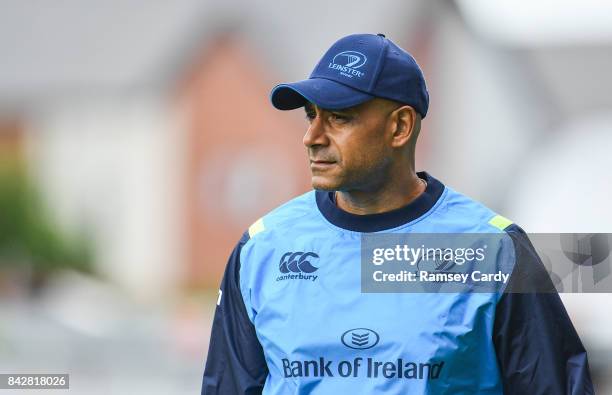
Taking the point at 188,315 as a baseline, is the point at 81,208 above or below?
above

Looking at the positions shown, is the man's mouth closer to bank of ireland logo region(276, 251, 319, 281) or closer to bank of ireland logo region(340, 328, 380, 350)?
bank of ireland logo region(276, 251, 319, 281)

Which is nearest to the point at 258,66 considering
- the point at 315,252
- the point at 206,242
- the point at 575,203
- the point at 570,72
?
the point at 206,242

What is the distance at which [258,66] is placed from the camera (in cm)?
3011

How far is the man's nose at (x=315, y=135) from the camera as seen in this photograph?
3.30 m

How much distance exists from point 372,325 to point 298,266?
0.26 meters

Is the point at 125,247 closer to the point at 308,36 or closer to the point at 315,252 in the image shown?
the point at 308,36

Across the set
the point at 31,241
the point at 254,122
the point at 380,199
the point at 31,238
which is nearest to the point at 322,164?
the point at 380,199

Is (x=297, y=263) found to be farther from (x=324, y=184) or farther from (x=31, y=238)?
(x=31, y=238)

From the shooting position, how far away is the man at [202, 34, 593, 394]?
126 inches

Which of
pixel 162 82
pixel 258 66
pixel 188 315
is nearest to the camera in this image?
pixel 188 315

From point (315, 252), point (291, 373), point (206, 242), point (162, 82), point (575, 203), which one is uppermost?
point (162, 82)

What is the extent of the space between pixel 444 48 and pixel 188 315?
29.7 feet

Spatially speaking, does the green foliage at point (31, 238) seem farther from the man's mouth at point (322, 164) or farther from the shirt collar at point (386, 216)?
the man's mouth at point (322, 164)

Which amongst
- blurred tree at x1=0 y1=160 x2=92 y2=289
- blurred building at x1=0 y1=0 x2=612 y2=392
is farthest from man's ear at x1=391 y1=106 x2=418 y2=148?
blurred tree at x1=0 y1=160 x2=92 y2=289
